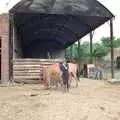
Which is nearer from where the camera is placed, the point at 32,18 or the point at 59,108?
the point at 59,108

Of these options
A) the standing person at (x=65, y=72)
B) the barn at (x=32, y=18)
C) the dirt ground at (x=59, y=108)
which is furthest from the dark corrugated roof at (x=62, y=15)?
the dirt ground at (x=59, y=108)

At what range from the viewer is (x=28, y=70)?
85.4 ft

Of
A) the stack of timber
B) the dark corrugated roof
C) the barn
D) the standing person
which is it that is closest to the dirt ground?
the standing person

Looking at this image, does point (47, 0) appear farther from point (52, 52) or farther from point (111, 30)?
point (52, 52)

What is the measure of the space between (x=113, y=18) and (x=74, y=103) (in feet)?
45.3

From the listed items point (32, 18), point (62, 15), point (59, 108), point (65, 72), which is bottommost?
point (59, 108)

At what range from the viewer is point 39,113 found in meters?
13.1

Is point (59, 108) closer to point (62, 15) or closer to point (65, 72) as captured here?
point (65, 72)

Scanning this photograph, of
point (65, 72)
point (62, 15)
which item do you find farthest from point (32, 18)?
point (65, 72)

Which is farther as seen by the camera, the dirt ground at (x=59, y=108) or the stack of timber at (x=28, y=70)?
the stack of timber at (x=28, y=70)

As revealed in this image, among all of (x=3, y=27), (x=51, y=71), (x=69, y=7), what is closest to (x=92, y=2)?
(x=69, y=7)

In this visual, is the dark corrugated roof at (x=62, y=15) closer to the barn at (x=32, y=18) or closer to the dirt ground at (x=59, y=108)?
the barn at (x=32, y=18)

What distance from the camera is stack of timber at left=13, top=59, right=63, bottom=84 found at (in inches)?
1019

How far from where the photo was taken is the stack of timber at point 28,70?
84.9 feet
